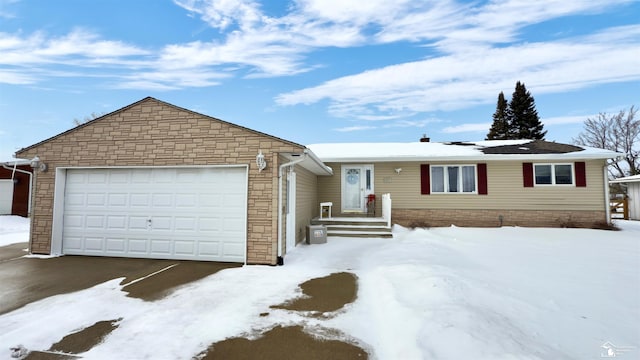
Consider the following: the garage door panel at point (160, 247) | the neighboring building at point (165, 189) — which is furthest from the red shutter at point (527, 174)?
the garage door panel at point (160, 247)

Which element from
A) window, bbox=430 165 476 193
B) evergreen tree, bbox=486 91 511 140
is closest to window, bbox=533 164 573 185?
window, bbox=430 165 476 193

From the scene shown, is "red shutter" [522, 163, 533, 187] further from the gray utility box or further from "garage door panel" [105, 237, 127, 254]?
"garage door panel" [105, 237, 127, 254]

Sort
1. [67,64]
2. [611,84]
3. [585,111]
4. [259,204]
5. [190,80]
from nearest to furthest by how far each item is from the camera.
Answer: [259,204]
[67,64]
[190,80]
[611,84]
[585,111]

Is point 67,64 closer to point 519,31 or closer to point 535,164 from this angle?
point 519,31

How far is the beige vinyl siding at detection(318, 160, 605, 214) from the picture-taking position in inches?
403

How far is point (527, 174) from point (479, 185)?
1827mm

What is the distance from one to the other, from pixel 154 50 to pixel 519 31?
1347 cm

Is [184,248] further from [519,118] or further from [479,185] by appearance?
[519,118]

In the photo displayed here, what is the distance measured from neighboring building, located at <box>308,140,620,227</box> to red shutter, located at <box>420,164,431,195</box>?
0.13ft

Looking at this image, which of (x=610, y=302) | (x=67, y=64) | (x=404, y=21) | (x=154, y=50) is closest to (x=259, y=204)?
(x=610, y=302)

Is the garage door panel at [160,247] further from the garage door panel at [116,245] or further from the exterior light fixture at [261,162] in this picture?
the exterior light fixture at [261,162]

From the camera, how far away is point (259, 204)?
602 cm

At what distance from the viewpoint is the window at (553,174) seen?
409 inches

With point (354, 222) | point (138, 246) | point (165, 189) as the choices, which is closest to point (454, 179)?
point (354, 222)
